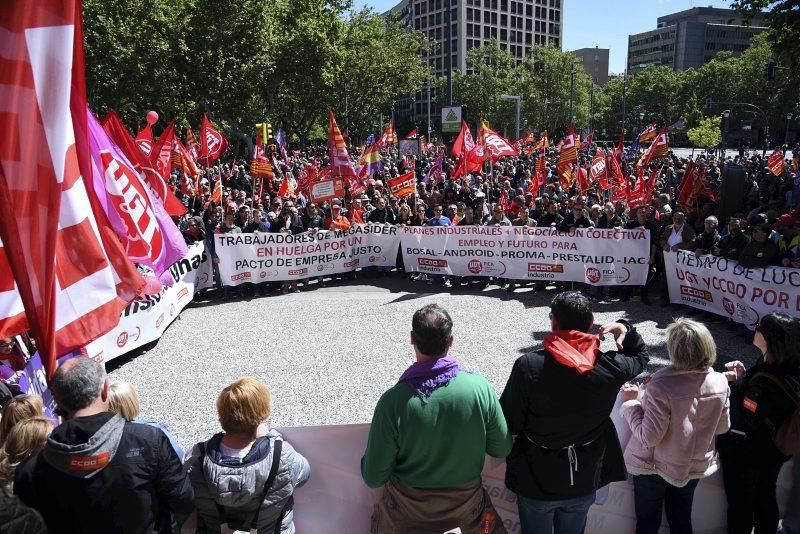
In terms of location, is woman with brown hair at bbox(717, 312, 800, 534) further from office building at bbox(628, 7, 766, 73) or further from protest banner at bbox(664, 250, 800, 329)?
office building at bbox(628, 7, 766, 73)

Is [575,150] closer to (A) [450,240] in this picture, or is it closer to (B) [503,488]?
(A) [450,240]

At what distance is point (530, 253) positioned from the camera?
36.3ft

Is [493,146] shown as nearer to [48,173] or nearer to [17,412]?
[17,412]

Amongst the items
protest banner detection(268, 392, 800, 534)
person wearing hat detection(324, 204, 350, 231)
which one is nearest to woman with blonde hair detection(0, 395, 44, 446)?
protest banner detection(268, 392, 800, 534)

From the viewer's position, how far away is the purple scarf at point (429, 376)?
2.63m

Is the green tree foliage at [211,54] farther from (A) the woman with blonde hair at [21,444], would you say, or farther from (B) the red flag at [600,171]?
(A) the woman with blonde hair at [21,444]

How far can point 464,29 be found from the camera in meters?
106

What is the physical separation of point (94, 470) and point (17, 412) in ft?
2.85

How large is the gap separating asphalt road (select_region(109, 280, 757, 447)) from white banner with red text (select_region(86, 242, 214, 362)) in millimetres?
236

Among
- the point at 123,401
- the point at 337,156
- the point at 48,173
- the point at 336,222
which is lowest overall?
the point at 336,222

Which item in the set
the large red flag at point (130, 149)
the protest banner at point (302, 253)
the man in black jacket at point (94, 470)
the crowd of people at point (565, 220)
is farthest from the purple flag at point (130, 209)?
the crowd of people at point (565, 220)

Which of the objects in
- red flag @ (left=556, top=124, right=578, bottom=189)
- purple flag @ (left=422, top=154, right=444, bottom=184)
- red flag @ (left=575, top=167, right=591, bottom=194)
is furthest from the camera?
purple flag @ (left=422, top=154, right=444, bottom=184)

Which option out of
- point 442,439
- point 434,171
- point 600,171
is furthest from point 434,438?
point 434,171

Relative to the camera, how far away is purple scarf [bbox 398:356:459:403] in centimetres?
263
